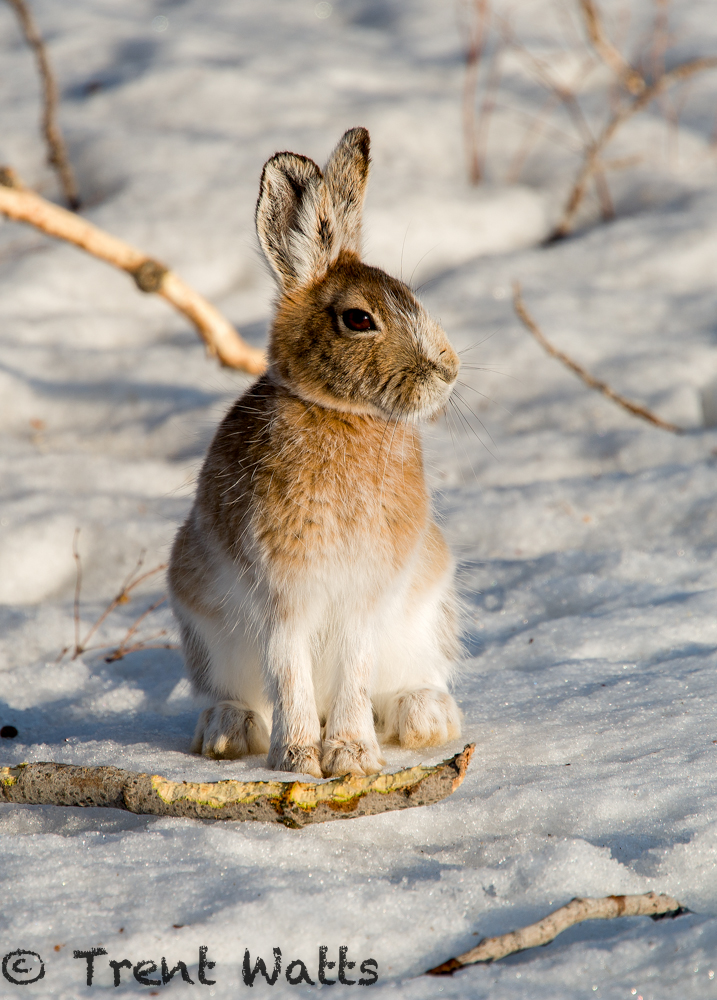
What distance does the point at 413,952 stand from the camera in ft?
6.56

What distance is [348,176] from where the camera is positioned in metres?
3.23

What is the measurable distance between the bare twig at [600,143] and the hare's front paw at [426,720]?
610 centimetres

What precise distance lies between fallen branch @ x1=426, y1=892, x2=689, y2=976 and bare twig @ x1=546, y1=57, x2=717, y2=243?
7175 mm

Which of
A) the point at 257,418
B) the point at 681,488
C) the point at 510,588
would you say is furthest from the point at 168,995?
the point at 681,488

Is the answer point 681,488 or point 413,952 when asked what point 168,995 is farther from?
point 681,488

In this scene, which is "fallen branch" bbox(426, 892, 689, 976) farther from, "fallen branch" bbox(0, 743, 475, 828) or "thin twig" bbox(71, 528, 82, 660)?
Result: "thin twig" bbox(71, 528, 82, 660)

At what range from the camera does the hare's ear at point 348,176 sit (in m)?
3.20

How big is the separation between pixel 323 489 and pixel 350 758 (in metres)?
0.84

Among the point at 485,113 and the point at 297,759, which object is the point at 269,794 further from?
the point at 485,113

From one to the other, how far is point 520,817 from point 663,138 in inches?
316

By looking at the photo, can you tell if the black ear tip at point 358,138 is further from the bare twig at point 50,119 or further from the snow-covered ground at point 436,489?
the bare twig at point 50,119

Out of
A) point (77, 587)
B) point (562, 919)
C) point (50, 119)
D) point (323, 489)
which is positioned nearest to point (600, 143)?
point (50, 119)

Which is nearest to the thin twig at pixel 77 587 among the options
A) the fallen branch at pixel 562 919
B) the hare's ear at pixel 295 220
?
the hare's ear at pixel 295 220

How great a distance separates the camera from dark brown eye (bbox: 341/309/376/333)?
3.01m
